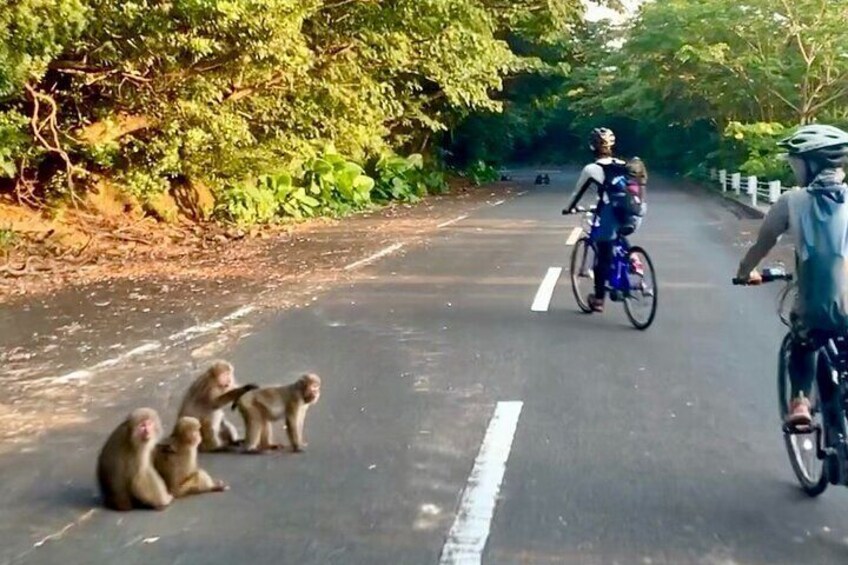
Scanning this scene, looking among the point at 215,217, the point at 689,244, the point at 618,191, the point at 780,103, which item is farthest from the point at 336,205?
the point at 618,191

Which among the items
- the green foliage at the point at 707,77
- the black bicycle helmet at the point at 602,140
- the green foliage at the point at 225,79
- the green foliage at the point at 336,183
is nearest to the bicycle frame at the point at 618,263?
the black bicycle helmet at the point at 602,140

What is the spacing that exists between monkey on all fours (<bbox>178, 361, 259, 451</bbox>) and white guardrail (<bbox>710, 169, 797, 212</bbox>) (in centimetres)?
2050

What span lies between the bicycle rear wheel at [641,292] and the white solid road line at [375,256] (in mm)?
6087

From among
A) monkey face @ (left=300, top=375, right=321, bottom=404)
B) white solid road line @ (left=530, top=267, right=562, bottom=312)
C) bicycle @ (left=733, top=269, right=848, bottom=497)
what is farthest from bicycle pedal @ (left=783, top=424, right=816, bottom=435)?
white solid road line @ (left=530, top=267, right=562, bottom=312)

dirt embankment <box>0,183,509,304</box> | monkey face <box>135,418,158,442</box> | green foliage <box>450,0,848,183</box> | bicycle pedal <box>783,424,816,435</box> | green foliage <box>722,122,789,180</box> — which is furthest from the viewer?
green foliage <box>450,0,848,183</box>

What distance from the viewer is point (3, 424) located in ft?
25.0

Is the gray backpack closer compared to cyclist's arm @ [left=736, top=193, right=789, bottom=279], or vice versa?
the gray backpack

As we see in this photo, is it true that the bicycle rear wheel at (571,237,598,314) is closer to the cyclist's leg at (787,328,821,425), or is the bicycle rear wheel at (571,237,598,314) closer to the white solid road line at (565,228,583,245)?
the cyclist's leg at (787,328,821,425)

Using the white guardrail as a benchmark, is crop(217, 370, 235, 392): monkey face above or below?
above

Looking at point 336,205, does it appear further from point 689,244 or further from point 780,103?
point 780,103

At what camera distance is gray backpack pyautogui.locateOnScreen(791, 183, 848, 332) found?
546 centimetres

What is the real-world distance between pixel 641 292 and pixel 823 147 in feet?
19.3

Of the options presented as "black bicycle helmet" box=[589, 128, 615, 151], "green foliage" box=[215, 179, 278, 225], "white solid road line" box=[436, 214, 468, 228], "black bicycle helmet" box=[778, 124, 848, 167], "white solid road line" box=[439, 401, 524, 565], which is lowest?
"white solid road line" box=[436, 214, 468, 228]

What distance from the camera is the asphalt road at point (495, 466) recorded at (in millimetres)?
5289
